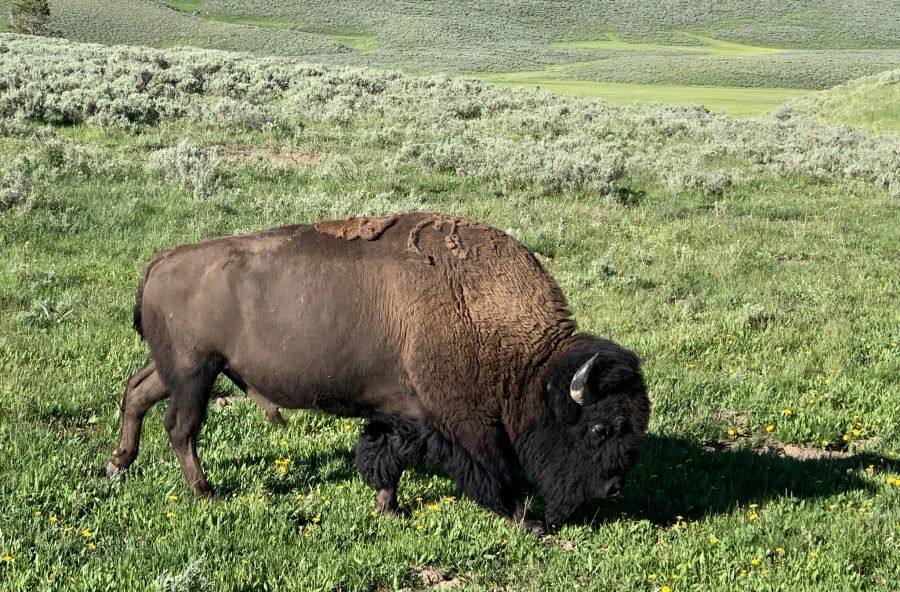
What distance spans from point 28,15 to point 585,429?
237 feet

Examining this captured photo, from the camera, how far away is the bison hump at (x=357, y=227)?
16.7ft

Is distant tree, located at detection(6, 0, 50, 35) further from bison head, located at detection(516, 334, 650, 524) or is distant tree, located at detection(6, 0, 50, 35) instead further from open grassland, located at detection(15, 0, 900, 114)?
bison head, located at detection(516, 334, 650, 524)

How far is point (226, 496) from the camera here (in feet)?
16.7

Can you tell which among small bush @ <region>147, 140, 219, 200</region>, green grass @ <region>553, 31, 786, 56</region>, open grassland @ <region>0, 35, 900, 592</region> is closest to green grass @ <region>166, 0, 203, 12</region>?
green grass @ <region>553, 31, 786, 56</region>

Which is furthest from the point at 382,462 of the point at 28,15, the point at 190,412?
the point at 28,15

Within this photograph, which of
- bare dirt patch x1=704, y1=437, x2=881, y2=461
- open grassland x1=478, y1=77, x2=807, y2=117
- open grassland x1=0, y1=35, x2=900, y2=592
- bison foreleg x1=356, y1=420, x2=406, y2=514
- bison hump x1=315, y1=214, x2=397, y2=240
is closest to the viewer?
open grassland x1=0, y1=35, x2=900, y2=592

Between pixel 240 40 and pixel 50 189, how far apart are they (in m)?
69.8

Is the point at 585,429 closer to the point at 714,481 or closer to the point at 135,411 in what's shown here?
the point at 714,481

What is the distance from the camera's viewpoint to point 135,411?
5.32 m

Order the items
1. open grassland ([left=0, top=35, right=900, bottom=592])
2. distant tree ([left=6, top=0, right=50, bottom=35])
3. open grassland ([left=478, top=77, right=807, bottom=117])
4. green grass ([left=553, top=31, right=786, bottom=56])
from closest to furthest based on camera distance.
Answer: open grassland ([left=0, top=35, right=900, bottom=592]), open grassland ([left=478, top=77, right=807, bottom=117]), distant tree ([left=6, top=0, right=50, bottom=35]), green grass ([left=553, top=31, right=786, bottom=56])

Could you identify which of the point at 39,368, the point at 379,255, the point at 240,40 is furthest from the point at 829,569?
the point at 240,40

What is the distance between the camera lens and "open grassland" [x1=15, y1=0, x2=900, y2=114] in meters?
58.4

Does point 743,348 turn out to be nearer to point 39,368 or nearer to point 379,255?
point 379,255

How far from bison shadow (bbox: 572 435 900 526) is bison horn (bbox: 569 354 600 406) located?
835 mm
